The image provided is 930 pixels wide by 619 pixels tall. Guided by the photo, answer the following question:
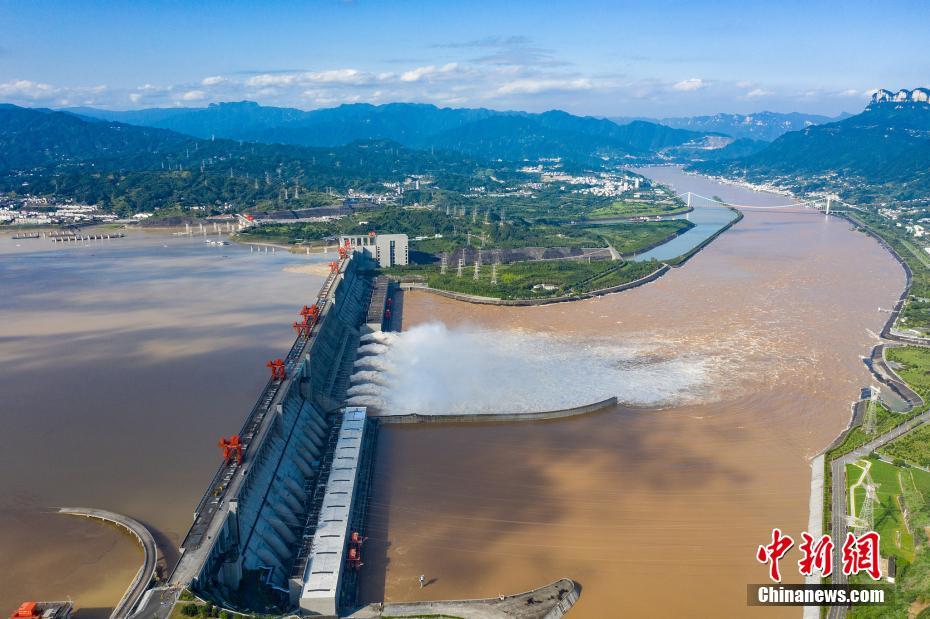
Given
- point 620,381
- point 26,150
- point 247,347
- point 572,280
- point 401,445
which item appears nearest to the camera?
point 401,445

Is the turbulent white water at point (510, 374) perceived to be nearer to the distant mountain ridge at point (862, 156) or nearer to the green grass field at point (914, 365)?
the green grass field at point (914, 365)

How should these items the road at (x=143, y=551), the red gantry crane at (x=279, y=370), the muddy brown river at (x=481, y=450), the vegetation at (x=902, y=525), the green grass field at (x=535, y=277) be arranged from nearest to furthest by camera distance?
the road at (x=143, y=551), the vegetation at (x=902, y=525), the muddy brown river at (x=481, y=450), the red gantry crane at (x=279, y=370), the green grass field at (x=535, y=277)

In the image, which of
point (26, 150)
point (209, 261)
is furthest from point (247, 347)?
point (26, 150)

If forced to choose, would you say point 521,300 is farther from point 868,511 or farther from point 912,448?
point 868,511

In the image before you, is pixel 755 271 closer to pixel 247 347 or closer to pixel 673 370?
pixel 673 370

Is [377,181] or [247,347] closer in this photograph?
[247,347]

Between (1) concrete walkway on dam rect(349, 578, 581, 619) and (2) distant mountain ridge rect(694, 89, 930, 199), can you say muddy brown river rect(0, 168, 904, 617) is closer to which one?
(1) concrete walkway on dam rect(349, 578, 581, 619)

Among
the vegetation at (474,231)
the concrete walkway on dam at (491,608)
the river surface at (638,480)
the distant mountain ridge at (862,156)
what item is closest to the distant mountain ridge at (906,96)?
the distant mountain ridge at (862,156)
